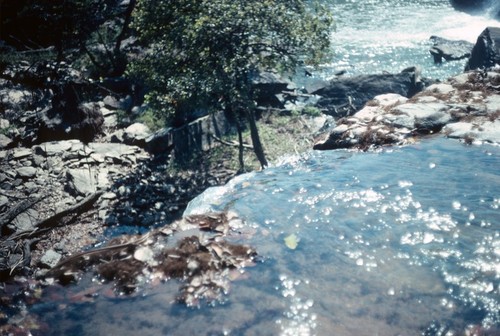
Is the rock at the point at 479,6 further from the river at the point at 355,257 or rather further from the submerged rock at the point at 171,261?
the submerged rock at the point at 171,261

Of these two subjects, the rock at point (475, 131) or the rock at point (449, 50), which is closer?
the rock at point (475, 131)

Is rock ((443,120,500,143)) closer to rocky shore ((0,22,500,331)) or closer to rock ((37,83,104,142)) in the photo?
rocky shore ((0,22,500,331))

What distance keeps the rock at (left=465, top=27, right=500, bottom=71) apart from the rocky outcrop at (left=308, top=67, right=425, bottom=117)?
9.27ft

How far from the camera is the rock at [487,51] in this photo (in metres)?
15.1

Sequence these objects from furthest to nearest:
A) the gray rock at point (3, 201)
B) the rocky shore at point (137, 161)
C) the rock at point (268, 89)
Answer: the rock at point (268, 89), the gray rock at point (3, 201), the rocky shore at point (137, 161)

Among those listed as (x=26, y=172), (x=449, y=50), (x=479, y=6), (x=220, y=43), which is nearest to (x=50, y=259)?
(x=26, y=172)

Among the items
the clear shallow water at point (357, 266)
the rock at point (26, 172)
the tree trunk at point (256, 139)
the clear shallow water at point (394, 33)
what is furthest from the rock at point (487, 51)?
the rock at point (26, 172)

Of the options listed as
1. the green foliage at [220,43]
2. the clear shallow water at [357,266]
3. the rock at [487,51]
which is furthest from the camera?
the rock at [487,51]

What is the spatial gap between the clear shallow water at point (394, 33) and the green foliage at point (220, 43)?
8085 mm

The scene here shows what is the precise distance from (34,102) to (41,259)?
28.4 ft

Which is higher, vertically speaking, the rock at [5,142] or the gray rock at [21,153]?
the rock at [5,142]

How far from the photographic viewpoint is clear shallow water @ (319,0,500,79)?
18.9 meters

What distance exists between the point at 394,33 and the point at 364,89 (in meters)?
10.6

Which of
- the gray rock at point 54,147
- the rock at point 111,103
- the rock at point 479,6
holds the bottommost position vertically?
the gray rock at point 54,147
